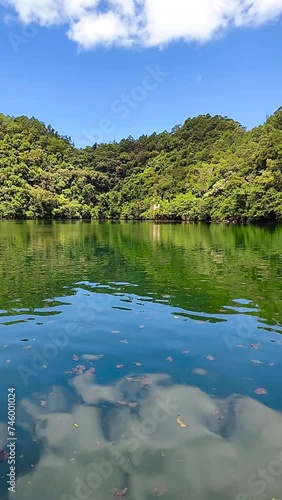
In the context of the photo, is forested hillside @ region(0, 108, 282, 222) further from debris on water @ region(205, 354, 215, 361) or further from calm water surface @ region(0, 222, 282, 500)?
debris on water @ region(205, 354, 215, 361)

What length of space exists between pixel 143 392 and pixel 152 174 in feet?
377

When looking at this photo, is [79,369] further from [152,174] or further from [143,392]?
[152,174]

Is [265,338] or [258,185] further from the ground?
[258,185]

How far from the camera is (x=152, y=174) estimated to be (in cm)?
11825

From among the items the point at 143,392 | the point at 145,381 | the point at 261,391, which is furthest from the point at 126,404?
the point at 261,391

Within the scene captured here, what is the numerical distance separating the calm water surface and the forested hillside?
178 ft

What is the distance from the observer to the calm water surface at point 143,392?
4.16 metres

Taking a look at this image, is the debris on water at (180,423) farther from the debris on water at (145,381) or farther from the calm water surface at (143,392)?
the debris on water at (145,381)

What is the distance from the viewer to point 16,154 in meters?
110

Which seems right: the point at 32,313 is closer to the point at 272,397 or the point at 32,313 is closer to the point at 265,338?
the point at 265,338

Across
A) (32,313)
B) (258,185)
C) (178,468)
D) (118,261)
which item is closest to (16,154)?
(258,185)

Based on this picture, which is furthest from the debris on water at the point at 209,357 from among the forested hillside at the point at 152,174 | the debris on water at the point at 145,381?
the forested hillside at the point at 152,174

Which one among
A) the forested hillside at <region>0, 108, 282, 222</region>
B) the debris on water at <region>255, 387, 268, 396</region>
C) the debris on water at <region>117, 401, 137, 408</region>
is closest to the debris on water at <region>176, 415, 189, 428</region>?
the debris on water at <region>117, 401, 137, 408</region>

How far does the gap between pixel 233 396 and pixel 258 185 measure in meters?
63.1
